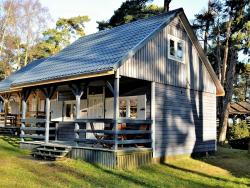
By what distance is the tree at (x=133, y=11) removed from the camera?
28.0 meters

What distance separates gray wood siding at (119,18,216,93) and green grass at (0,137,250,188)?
3528mm

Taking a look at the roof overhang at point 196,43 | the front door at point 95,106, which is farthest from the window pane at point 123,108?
the roof overhang at point 196,43

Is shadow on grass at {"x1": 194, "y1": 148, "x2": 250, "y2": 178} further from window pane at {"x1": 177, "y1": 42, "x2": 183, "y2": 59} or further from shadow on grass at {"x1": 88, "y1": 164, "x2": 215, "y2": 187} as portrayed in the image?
window pane at {"x1": 177, "y1": 42, "x2": 183, "y2": 59}

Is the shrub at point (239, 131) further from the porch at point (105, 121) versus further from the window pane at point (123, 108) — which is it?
the window pane at point (123, 108)

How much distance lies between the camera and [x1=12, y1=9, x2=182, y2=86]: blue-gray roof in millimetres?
13055

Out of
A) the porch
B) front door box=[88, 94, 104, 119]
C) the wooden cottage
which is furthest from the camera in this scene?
front door box=[88, 94, 104, 119]

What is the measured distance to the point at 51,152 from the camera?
553 inches

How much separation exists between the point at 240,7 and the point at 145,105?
14474 millimetres

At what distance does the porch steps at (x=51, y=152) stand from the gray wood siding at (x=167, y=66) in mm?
3862

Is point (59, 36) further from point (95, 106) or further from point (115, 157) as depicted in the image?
point (115, 157)

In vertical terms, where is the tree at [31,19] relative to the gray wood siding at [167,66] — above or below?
above

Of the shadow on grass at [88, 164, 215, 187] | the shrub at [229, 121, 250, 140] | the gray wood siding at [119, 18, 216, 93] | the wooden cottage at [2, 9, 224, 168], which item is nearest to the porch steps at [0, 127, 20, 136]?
the wooden cottage at [2, 9, 224, 168]

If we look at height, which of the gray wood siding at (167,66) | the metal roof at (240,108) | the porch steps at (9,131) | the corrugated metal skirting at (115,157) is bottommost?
the corrugated metal skirting at (115,157)

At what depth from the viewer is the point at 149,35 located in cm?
1397
